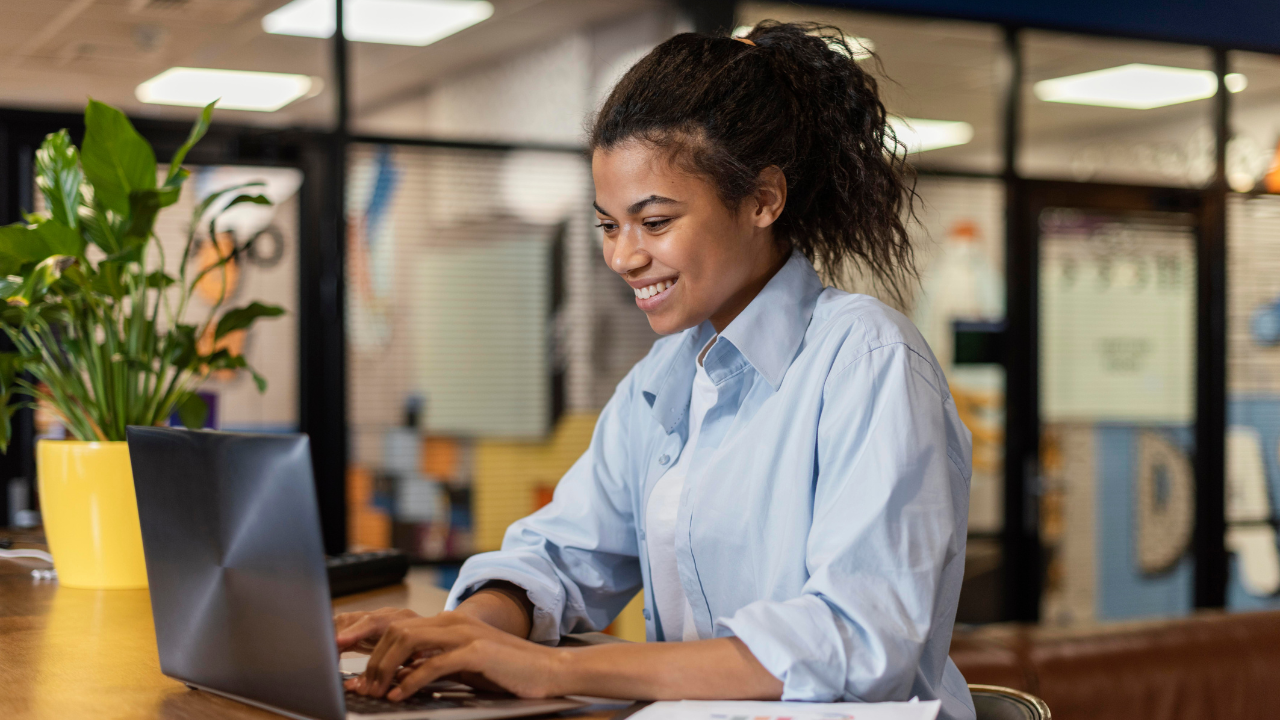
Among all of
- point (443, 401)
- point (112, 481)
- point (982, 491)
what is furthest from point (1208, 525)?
point (112, 481)

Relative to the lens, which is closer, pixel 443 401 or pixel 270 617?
pixel 270 617

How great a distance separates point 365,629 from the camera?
44.9 inches

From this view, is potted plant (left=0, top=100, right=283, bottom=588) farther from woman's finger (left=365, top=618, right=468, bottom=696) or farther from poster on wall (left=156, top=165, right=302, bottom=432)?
poster on wall (left=156, top=165, right=302, bottom=432)

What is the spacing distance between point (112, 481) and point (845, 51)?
1183mm

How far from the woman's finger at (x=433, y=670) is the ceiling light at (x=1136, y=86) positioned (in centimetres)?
395

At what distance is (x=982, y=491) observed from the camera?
4.41m

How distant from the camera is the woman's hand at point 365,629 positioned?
3.72 ft

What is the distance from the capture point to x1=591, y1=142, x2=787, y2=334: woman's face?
1.33m

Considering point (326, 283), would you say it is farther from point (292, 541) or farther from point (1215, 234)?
point (1215, 234)

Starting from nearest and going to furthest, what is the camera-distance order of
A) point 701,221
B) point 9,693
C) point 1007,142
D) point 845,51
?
point 9,693, point 701,221, point 845,51, point 1007,142

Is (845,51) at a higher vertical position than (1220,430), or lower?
higher

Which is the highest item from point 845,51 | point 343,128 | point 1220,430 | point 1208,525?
point 343,128

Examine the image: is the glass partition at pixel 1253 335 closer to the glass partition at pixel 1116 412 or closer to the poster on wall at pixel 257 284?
the glass partition at pixel 1116 412

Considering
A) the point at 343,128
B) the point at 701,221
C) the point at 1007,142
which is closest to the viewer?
the point at 701,221
